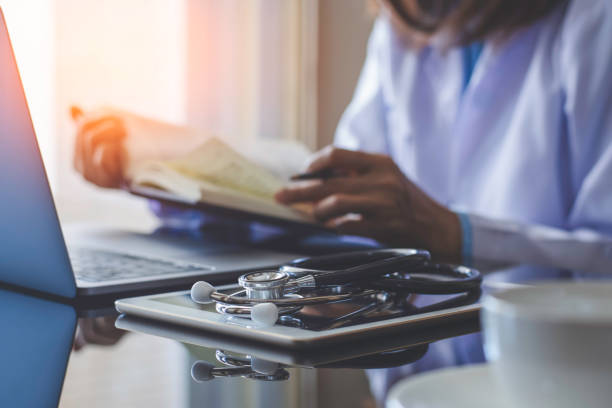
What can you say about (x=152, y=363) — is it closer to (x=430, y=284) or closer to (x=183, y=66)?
(x=430, y=284)

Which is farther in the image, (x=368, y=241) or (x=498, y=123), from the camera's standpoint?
(x=498, y=123)

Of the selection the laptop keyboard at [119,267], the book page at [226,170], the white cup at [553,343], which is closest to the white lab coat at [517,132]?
the book page at [226,170]

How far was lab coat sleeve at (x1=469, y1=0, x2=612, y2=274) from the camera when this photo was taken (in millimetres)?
809

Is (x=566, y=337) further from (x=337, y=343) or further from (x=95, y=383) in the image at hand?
(x=95, y=383)

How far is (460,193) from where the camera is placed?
1.17m

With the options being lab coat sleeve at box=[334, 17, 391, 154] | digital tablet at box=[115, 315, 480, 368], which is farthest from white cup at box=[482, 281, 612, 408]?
lab coat sleeve at box=[334, 17, 391, 154]

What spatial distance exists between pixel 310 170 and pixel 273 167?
0.59 feet

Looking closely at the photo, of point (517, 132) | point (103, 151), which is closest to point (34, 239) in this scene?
point (103, 151)

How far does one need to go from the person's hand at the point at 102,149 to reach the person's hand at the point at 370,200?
0.35m

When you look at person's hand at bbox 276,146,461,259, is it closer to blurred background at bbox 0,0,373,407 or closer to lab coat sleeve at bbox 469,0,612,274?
lab coat sleeve at bbox 469,0,612,274

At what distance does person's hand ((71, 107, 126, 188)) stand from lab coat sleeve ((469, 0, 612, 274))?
1.64ft

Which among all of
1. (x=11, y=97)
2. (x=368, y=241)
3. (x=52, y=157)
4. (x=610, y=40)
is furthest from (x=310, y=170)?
(x=52, y=157)

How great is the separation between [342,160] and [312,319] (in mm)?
394

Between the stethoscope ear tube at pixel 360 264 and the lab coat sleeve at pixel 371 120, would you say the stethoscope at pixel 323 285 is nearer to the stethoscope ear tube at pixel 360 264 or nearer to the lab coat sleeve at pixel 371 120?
the stethoscope ear tube at pixel 360 264
